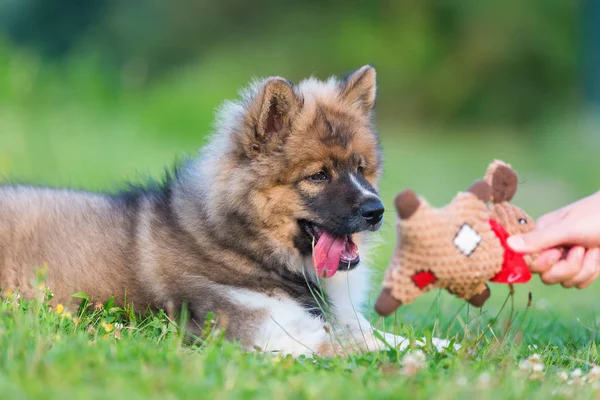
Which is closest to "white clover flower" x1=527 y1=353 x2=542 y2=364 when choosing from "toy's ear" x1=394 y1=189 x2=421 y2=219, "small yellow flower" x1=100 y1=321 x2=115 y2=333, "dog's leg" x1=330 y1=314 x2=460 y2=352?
"dog's leg" x1=330 y1=314 x2=460 y2=352

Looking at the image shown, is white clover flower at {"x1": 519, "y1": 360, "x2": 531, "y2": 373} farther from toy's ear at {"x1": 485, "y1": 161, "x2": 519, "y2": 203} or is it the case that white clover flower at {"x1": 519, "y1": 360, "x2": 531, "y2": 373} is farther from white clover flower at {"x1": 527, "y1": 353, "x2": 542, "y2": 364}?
toy's ear at {"x1": 485, "y1": 161, "x2": 519, "y2": 203}

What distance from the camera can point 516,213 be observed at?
10.6 ft

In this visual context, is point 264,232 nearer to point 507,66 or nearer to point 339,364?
point 339,364

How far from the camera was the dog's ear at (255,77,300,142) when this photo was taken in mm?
4039

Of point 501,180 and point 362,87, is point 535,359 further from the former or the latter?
point 362,87

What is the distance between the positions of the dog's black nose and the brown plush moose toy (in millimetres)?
853

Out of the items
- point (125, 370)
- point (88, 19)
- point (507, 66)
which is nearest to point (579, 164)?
point (507, 66)

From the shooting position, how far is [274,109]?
4137mm

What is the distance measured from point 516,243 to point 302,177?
129cm

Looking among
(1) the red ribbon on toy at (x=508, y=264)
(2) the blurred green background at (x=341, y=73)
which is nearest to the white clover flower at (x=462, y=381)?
(1) the red ribbon on toy at (x=508, y=264)

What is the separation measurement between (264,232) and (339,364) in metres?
1.11

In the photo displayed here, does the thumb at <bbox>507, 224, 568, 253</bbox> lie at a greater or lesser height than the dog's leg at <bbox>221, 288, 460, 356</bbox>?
greater

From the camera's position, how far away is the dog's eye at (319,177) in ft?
13.4

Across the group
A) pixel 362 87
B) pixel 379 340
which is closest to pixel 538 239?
pixel 379 340
